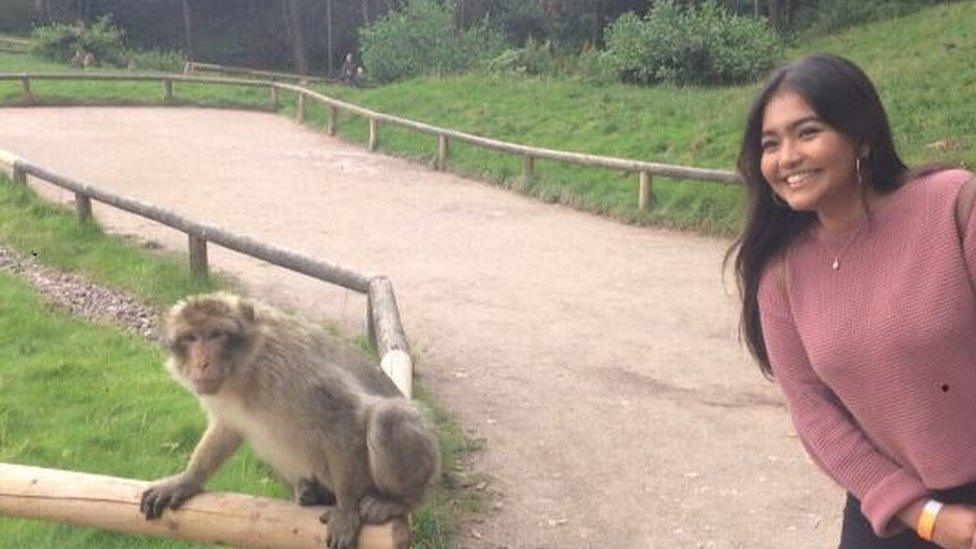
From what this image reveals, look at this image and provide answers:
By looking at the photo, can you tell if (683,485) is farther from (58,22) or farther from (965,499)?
(58,22)

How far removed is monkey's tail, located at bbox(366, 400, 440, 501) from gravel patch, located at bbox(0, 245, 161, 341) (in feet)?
17.0

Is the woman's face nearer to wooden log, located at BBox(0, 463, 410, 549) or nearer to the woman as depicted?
the woman

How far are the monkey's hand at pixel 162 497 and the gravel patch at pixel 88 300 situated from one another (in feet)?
16.4

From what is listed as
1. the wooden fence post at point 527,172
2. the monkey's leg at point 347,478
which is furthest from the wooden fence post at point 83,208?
the monkey's leg at point 347,478

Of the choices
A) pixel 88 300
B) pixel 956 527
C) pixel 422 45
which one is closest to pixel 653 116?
pixel 88 300

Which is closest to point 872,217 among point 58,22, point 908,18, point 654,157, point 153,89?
point 654,157

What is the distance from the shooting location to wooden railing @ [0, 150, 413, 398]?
5824mm

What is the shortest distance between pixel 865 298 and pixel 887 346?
0.12 metres

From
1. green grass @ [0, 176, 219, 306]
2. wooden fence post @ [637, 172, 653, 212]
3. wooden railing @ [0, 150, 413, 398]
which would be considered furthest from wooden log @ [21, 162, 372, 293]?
wooden fence post @ [637, 172, 653, 212]

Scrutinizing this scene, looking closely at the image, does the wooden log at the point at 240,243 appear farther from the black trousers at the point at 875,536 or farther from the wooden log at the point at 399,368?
the black trousers at the point at 875,536

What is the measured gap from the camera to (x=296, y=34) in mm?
41188

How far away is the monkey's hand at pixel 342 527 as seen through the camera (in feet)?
11.1

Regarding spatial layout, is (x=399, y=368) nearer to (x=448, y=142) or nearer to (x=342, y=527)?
(x=342, y=527)

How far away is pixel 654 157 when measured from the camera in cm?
1502
